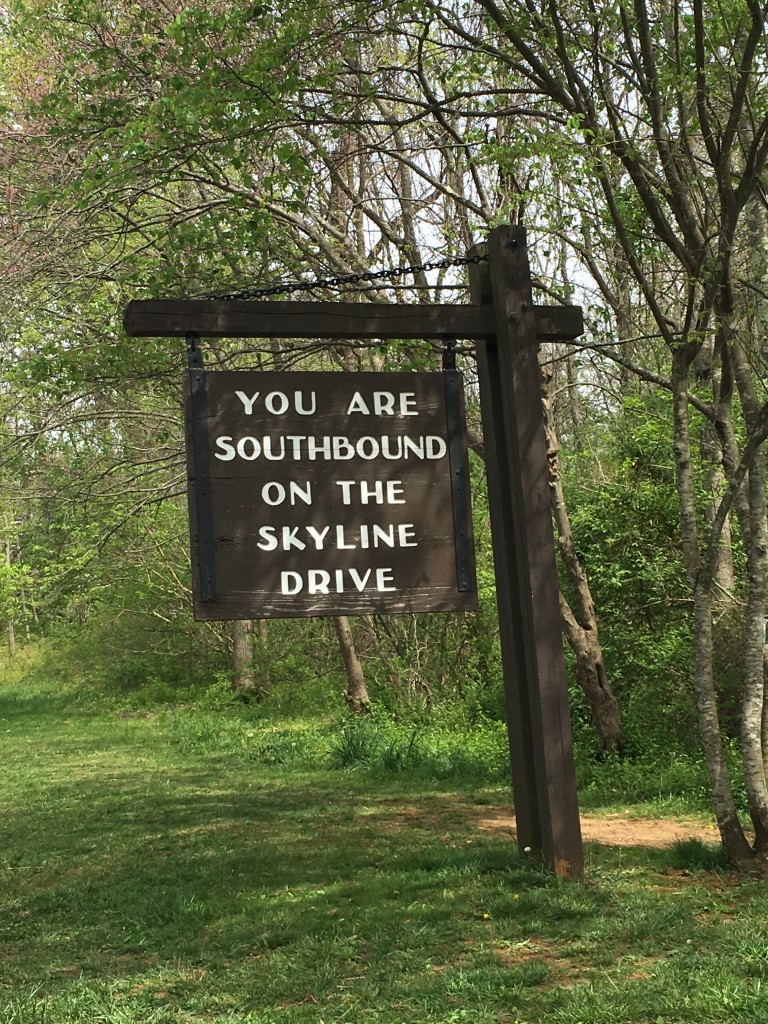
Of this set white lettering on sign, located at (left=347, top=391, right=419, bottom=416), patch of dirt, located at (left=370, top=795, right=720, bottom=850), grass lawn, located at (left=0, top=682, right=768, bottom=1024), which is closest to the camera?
grass lawn, located at (left=0, top=682, right=768, bottom=1024)

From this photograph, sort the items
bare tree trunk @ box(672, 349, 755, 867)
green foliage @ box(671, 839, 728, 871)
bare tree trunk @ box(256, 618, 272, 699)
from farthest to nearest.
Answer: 1. bare tree trunk @ box(256, 618, 272, 699)
2. green foliage @ box(671, 839, 728, 871)
3. bare tree trunk @ box(672, 349, 755, 867)

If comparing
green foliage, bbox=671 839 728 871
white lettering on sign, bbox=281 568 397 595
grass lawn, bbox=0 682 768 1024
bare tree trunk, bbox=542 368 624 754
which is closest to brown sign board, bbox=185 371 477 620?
white lettering on sign, bbox=281 568 397 595

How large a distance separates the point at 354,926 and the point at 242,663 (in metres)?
17.0

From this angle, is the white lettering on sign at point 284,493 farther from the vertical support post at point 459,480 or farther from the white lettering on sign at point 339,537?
the vertical support post at point 459,480

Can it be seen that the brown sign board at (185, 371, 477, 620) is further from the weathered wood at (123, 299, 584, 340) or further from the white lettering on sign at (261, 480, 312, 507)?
the weathered wood at (123, 299, 584, 340)

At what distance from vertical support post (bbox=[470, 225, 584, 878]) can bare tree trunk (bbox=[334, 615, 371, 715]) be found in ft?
36.8

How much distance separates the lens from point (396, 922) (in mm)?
5301

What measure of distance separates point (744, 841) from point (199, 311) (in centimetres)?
411

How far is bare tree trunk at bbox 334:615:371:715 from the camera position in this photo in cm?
1708

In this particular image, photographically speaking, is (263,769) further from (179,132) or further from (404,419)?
(404,419)

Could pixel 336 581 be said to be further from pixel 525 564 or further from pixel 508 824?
pixel 508 824

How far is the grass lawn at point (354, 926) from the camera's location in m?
4.07

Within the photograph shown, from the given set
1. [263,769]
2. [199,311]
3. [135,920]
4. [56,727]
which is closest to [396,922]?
[135,920]

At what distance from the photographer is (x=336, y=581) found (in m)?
5.30
